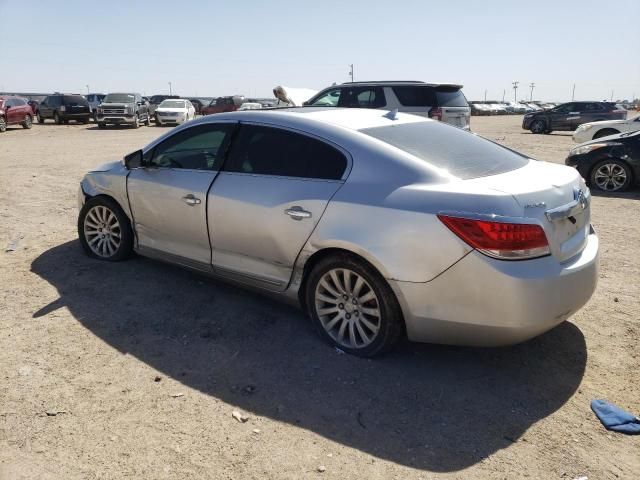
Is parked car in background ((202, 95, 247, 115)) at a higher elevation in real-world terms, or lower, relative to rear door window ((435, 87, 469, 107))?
lower

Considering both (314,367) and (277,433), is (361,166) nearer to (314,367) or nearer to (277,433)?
(314,367)

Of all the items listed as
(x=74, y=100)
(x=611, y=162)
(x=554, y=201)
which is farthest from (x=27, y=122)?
(x=554, y=201)

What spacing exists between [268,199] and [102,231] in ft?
7.66

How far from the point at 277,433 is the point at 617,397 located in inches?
79.6

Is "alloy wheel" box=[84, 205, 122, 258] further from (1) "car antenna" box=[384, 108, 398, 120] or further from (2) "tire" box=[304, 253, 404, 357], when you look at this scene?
(1) "car antenna" box=[384, 108, 398, 120]

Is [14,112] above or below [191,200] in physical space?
below

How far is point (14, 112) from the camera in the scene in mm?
25359

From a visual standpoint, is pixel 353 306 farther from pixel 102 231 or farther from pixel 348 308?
pixel 102 231

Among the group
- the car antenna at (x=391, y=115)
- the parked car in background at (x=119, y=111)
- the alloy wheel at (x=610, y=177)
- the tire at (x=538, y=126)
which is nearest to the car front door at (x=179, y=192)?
the car antenna at (x=391, y=115)

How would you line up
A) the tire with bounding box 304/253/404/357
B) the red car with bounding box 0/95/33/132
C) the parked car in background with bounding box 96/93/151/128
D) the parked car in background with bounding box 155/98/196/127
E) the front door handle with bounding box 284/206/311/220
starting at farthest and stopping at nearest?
the parked car in background with bounding box 155/98/196/127
the parked car in background with bounding box 96/93/151/128
the red car with bounding box 0/95/33/132
the front door handle with bounding box 284/206/311/220
the tire with bounding box 304/253/404/357

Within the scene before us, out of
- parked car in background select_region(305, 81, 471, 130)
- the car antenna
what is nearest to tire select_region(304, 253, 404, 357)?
the car antenna

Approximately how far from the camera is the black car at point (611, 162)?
962cm

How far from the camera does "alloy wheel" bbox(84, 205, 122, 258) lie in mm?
5238

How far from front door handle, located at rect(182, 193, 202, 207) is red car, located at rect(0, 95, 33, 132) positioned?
24527 mm
